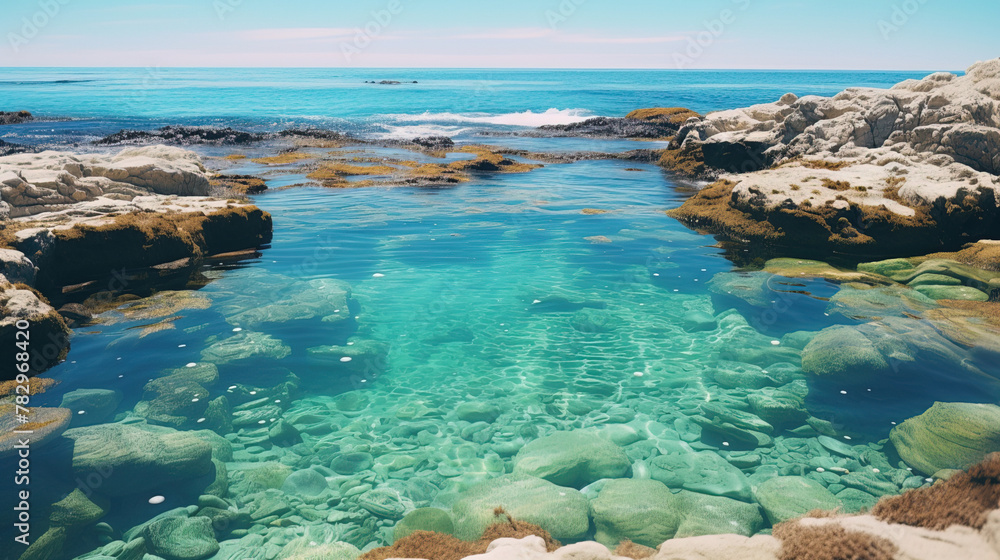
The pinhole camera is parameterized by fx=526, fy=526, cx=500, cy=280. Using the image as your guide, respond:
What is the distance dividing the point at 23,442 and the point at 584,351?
705 cm

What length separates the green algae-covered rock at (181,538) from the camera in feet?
15.3

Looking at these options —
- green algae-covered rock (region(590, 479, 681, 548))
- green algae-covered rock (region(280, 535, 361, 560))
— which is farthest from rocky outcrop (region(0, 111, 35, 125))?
green algae-covered rock (region(590, 479, 681, 548))

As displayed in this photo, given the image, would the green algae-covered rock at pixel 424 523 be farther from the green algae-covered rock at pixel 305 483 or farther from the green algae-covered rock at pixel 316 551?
the green algae-covered rock at pixel 305 483

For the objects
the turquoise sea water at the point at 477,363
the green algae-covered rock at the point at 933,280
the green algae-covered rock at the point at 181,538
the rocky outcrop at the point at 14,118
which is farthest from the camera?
the rocky outcrop at the point at 14,118

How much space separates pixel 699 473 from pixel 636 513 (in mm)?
1191

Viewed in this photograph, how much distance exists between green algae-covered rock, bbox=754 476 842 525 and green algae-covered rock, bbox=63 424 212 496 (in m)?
5.79

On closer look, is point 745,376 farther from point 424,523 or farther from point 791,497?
point 424,523

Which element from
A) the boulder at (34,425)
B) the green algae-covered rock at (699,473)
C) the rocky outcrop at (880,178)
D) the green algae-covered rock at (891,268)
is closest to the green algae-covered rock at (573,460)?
the green algae-covered rock at (699,473)

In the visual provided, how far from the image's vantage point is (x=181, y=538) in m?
4.78

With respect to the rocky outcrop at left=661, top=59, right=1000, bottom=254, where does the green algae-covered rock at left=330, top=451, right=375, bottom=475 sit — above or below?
below

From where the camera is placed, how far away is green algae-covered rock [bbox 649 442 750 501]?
5.55m

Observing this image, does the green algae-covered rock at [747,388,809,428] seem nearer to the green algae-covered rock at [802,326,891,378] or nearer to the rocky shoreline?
the green algae-covered rock at [802,326,891,378]

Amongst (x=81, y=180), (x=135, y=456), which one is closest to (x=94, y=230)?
(x=81, y=180)

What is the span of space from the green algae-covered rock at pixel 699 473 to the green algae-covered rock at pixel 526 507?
114 cm
